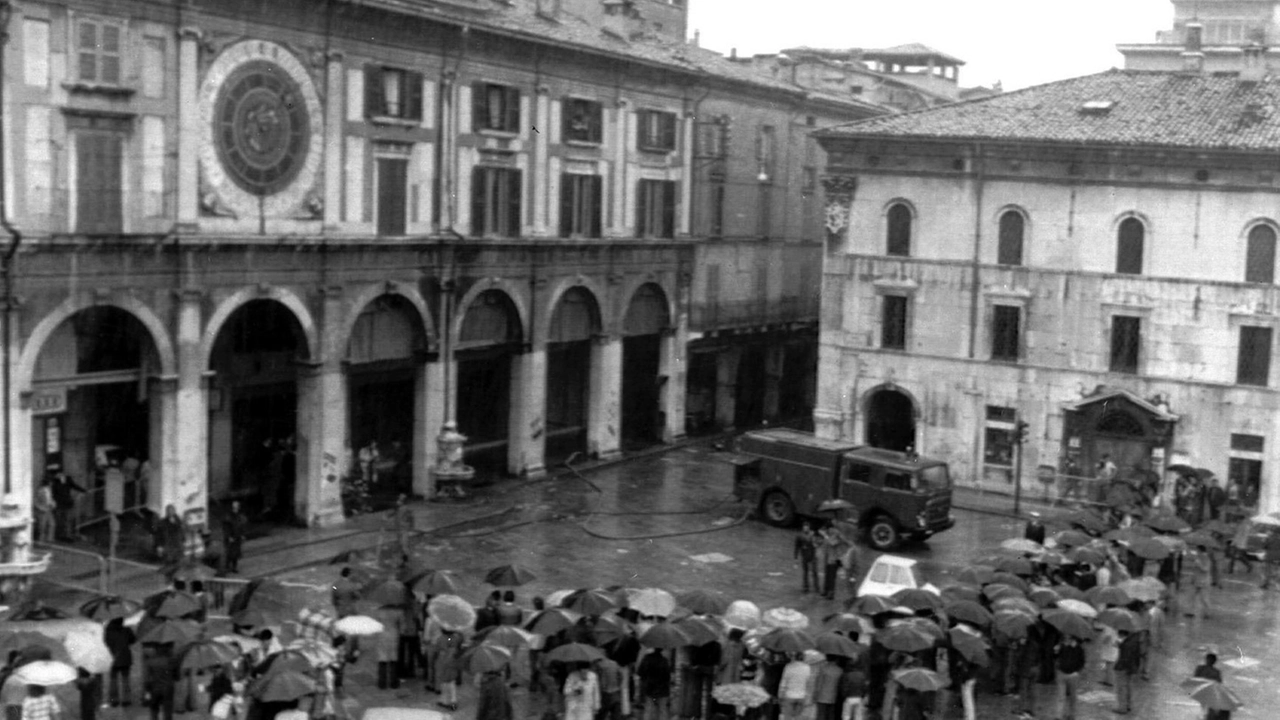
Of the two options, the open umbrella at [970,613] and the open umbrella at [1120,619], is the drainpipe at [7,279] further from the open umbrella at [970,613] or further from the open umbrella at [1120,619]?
the open umbrella at [1120,619]

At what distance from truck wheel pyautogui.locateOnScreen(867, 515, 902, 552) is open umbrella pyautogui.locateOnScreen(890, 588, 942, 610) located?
40.4ft

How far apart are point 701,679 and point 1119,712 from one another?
742 centimetres

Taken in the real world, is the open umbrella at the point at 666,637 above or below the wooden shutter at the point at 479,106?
below

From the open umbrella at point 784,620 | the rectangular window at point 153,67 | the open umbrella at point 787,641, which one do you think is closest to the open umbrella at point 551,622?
the open umbrella at point 787,641

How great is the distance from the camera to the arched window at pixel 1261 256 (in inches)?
1711

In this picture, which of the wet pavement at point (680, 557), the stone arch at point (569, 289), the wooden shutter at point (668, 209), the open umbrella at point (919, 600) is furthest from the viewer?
the wooden shutter at point (668, 209)

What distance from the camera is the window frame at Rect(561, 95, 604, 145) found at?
1847 inches

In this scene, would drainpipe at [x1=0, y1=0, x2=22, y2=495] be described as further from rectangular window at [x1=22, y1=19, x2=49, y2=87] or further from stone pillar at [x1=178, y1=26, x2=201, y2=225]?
stone pillar at [x1=178, y1=26, x2=201, y2=225]

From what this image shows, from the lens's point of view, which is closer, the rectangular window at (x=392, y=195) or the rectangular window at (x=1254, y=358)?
the rectangular window at (x=392, y=195)

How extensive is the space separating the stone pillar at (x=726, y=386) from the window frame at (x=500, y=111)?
16143 millimetres

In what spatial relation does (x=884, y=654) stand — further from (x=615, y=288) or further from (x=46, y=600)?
(x=615, y=288)

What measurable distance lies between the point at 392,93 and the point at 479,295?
6736 mm

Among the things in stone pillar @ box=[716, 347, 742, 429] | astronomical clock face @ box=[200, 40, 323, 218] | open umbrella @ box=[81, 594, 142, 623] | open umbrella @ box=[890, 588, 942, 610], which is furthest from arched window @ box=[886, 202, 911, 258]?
open umbrella @ box=[81, 594, 142, 623]

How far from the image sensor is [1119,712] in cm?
2647
